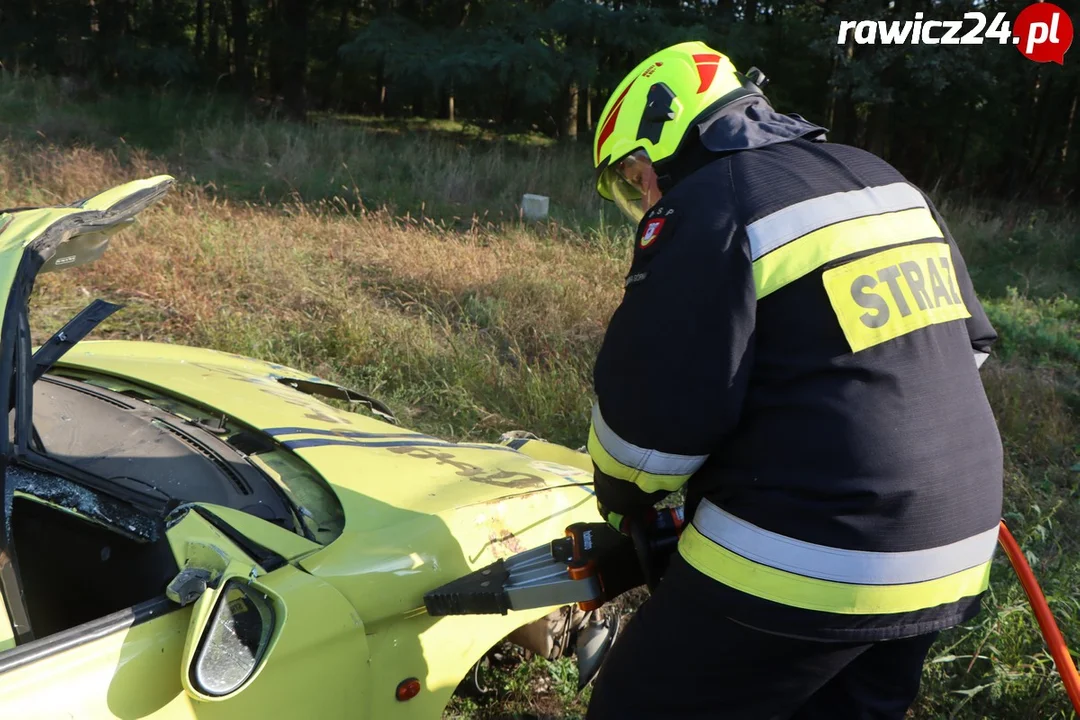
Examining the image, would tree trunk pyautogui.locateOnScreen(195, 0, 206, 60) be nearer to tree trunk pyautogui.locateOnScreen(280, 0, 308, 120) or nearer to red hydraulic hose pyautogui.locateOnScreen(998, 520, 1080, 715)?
A: tree trunk pyautogui.locateOnScreen(280, 0, 308, 120)

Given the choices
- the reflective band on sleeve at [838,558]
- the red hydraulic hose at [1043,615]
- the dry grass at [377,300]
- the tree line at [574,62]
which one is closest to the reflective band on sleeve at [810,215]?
the reflective band on sleeve at [838,558]

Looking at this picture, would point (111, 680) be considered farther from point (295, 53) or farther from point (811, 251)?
point (295, 53)

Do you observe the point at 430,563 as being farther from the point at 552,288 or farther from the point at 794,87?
the point at 794,87

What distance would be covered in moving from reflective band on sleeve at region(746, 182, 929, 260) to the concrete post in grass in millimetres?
7296

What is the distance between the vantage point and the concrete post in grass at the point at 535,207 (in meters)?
8.70

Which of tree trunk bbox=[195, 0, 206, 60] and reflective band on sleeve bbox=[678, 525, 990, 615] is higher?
tree trunk bbox=[195, 0, 206, 60]

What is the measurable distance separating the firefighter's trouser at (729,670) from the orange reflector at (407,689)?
0.40 m

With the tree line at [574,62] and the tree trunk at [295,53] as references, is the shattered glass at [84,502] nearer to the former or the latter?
the tree line at [574,62]

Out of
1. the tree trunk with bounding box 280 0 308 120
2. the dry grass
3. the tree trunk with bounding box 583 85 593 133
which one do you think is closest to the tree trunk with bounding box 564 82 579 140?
the tree trunk with bounding box 583 85 593 133

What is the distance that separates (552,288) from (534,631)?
375 centimetres

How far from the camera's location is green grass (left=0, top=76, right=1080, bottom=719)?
2.86 meters

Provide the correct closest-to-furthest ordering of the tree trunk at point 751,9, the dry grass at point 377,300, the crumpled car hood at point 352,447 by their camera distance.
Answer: the crumpled car hood at point 352,447, the dry grass at point 377,300, the tree trunk at point 751,9

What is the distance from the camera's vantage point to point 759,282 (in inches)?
55.1

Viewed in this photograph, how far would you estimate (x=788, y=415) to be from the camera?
1.45 meters
